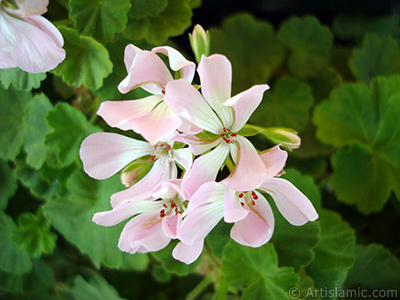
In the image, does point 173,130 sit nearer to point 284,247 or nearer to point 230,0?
point 284,247

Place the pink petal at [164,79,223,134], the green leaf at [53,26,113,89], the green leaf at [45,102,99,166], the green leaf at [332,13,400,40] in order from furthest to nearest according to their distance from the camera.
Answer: the green leaf at [332,13,400,40] → the green leaf at [45,102,99,166] → the green leaf at [53,26,113,89] → the pink petal at [164,79,223,134]

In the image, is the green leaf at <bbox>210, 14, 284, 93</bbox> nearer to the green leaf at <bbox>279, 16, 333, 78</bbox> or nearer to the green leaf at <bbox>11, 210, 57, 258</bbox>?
the green leaf at <bbox>279, 16, 333, 78</bbox>

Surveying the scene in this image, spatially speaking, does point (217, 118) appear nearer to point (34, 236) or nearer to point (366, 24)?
point (34, 236)

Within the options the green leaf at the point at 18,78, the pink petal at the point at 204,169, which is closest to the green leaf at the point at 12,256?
the green leaf at the point at 18,78

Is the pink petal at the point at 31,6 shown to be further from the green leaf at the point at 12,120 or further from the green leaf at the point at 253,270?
the green leaf at the point at 253,270

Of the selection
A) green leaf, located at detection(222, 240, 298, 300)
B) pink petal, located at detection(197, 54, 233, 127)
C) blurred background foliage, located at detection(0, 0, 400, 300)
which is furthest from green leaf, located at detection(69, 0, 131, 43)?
green leaf, located at detection(222, 240, 298, 300)

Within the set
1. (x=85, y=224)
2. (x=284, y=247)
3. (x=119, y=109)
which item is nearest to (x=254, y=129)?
(x=119, y=109)
